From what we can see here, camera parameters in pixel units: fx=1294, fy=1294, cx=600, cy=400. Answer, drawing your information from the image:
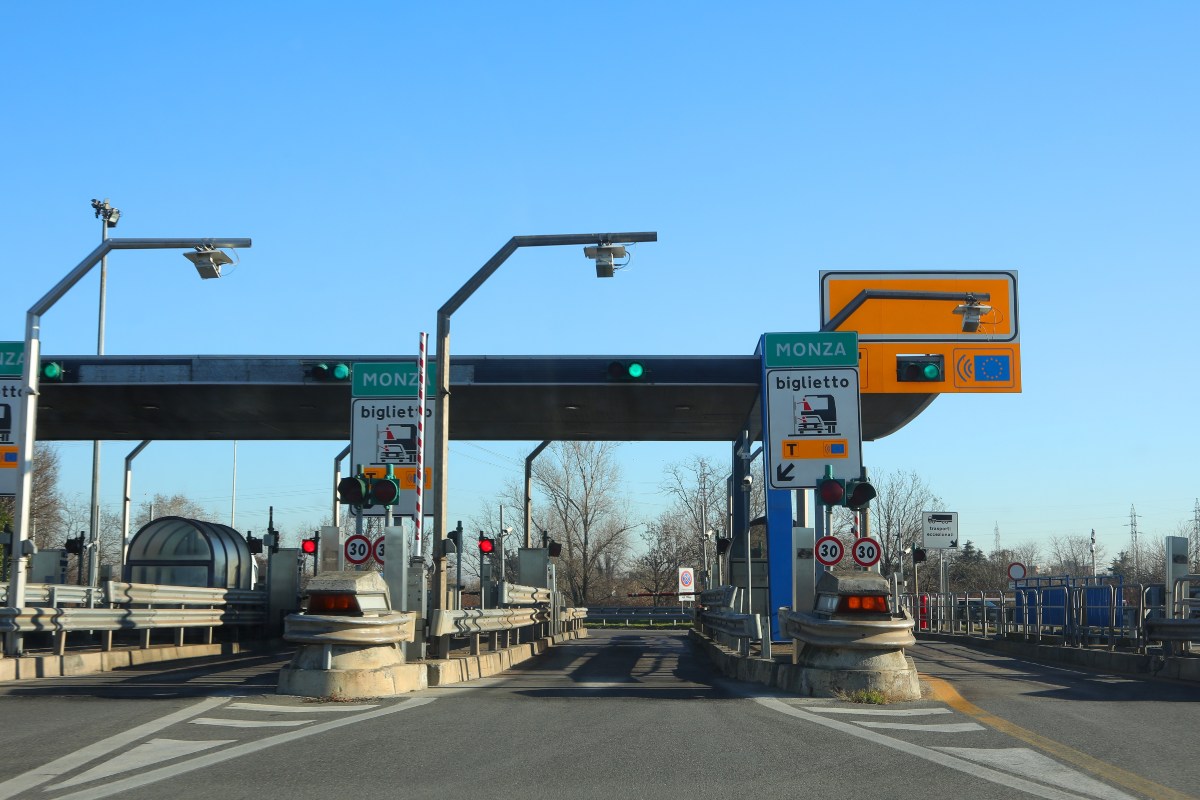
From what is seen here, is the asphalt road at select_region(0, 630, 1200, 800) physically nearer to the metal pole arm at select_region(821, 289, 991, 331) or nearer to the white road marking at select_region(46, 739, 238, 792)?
the white road marking at select_region(46, 739, 238, 792)

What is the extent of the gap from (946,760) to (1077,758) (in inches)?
36.7

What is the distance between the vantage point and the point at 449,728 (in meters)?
10.3

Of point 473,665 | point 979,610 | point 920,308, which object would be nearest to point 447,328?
point 473,665

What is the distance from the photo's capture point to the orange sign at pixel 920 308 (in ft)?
110

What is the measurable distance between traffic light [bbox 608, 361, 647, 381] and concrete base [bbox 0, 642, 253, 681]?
9.26m

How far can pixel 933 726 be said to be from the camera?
10461mm

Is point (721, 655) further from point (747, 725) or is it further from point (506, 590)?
point (747, 725)

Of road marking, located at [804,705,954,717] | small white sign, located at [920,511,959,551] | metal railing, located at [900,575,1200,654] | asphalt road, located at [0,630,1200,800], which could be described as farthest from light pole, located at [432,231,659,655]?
small white sign, located at [920,511,959,551]

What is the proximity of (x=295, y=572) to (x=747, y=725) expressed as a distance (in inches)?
826

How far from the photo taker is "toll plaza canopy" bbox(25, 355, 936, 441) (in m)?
25.7

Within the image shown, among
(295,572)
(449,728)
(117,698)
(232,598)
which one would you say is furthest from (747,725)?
(295,572)

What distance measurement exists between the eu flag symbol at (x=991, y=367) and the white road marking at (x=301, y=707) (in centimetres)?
2447

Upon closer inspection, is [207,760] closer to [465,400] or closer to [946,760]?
[946,760]

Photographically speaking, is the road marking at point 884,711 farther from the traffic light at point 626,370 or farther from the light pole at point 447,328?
the traffic light at point 626,370
